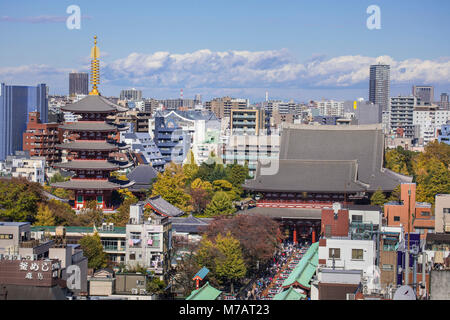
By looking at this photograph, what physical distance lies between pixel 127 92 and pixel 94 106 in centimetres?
14082

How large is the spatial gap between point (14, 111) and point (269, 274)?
177ft

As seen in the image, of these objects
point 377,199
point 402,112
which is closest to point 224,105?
point 402,112

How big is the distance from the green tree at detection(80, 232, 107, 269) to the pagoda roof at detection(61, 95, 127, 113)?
19068mm

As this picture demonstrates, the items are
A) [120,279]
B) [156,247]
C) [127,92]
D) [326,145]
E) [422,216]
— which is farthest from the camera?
[127,92]

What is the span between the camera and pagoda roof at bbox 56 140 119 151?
47.7 metres

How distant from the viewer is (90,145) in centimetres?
4816

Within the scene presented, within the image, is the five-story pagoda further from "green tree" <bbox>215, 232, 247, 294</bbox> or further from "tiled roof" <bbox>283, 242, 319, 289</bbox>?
"tiled roof" <bbox>283, 242, 319, 289</bbox>

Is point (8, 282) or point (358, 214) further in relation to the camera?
point (358, 214)

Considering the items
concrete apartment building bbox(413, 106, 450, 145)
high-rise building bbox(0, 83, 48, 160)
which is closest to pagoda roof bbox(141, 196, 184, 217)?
high-rise building bbox(0, 83, 48, 160)
